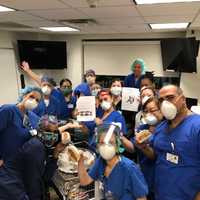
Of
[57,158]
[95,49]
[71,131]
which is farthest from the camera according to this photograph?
[95,49]

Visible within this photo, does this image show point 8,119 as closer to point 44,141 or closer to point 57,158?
point 44,141

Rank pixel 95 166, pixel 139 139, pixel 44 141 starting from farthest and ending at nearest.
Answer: pixel 44 141 < pixel 139 139 < pixel 95 166

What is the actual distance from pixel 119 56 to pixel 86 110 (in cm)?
374

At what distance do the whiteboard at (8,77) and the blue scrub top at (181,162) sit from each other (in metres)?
4.32

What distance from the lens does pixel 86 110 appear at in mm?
2830

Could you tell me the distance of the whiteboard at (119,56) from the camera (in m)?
5.96

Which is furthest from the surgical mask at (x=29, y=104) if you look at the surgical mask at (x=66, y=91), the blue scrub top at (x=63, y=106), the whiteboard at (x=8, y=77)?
the whiteboard at (x=8, y=77)

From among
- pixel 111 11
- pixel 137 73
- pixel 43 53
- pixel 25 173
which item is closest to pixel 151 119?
pixel 25 173

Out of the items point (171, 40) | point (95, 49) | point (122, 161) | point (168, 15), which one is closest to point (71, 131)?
point (122, 161)

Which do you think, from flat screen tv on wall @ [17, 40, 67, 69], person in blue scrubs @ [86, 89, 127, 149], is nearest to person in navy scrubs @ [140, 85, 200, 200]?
person in blue scrubs @ [86, 89, 127, 149]

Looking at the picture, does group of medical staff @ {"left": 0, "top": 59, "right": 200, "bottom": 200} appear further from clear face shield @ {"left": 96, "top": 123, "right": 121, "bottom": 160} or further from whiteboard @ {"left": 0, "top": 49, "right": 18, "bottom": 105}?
whiteboard @ {"left": 0, "top": 49, "right": 18, "bottom": 105}

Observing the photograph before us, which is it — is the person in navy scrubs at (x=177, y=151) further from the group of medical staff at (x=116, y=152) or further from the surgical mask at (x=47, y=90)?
the surgical mask at (x=47, y=90)

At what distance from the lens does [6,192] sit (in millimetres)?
2145

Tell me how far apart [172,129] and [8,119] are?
136 centimetres
